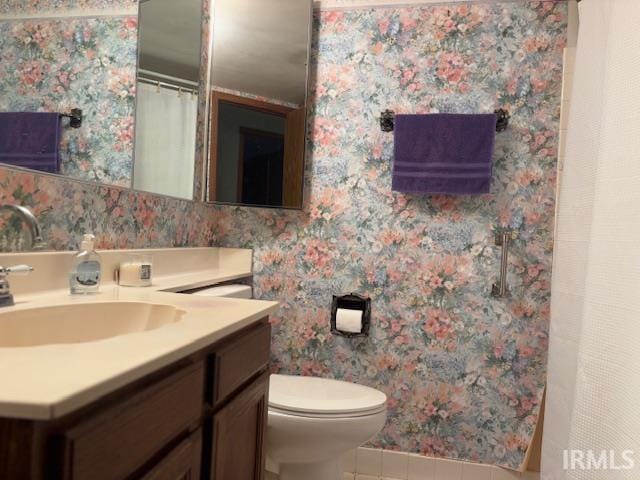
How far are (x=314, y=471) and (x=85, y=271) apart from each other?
41.1 inches

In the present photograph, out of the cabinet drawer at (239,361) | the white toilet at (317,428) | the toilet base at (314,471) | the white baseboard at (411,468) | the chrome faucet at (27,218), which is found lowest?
the white baseboard at (411,468)

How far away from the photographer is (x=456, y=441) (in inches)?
83.2

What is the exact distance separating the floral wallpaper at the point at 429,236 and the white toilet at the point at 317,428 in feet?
1.66

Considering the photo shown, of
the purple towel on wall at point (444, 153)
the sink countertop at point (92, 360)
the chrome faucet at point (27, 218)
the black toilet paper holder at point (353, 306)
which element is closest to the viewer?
the sink countertop at point (92, 360)

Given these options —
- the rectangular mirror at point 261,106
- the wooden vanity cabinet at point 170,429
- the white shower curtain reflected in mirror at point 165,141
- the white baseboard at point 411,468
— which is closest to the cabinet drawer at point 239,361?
the wooden vanity cabinet at point 170,429

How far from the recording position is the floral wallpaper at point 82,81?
1.18 m

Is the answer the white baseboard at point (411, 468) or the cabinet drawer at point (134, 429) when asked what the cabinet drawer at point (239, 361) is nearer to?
the cabinet drawer at point (134, 429)

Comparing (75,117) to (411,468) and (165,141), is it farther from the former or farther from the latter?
(411,468)

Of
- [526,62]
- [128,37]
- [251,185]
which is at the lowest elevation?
[251,185]

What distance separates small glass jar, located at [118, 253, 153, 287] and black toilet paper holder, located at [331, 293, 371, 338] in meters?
0.93

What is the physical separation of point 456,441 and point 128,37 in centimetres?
207

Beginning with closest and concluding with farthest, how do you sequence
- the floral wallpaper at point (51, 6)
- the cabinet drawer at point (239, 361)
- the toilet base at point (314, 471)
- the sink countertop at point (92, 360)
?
the sink countertop at point (92, 360), the cabinet drawer at point (239, 361), the floral wallpaper at point (51, 6), the toilet base at point (314, 471)

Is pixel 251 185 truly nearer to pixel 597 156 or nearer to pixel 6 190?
pixel 6 190

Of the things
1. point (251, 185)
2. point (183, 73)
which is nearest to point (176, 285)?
point (251, 185)
